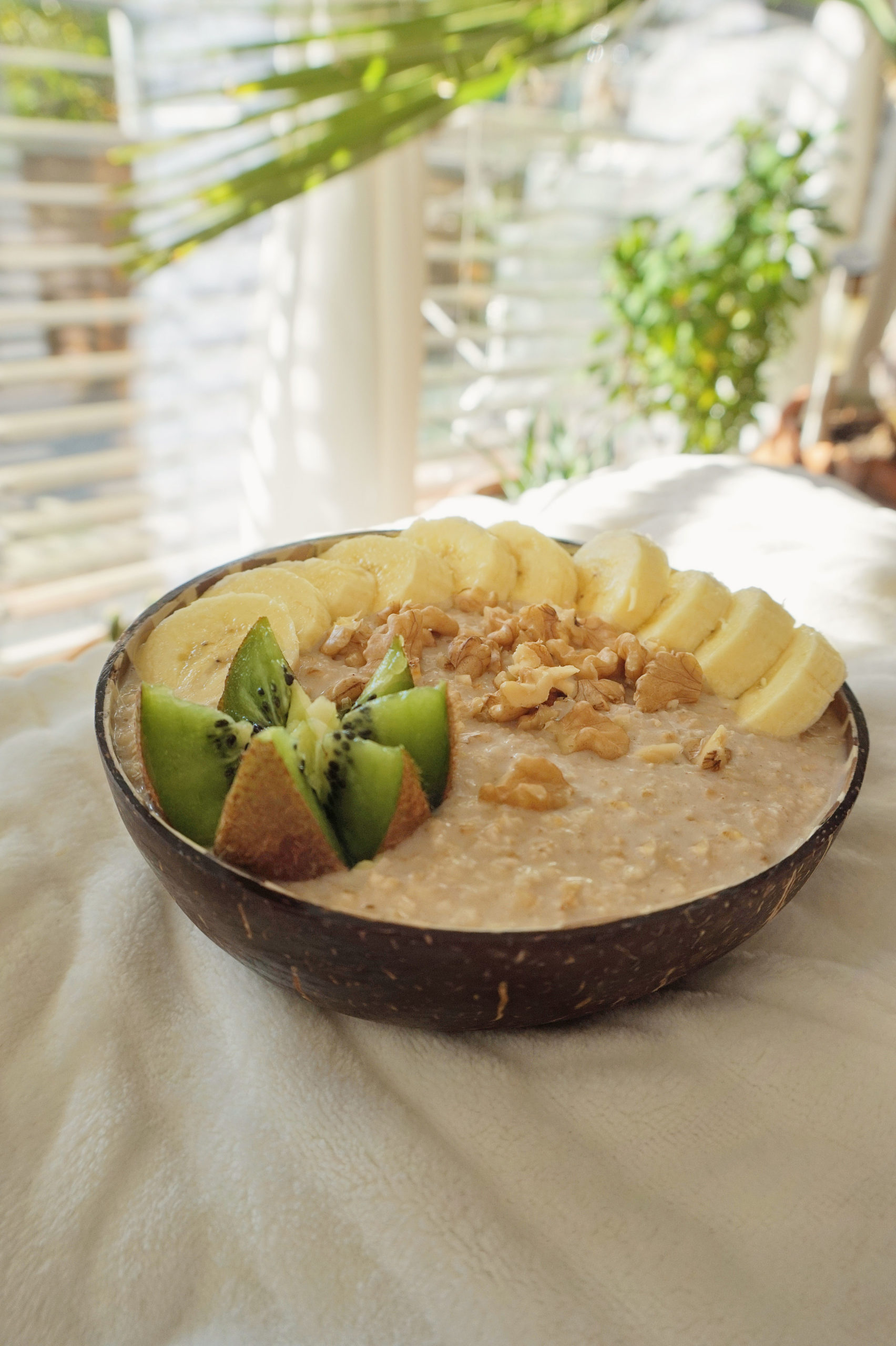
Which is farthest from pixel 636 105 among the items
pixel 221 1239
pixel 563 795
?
pixel 221 1239

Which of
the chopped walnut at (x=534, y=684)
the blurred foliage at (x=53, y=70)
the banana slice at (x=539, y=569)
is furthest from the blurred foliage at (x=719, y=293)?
the chopped walnut at (x=534, y=684)

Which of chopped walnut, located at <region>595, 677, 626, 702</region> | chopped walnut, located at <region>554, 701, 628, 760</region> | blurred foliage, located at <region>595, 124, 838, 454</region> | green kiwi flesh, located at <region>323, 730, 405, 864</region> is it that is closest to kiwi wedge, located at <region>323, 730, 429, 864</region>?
green kiwi flesh, located at <region>323, 730, 405, 864</region>

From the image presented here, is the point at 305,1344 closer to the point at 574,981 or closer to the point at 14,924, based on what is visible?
the point at 574,981

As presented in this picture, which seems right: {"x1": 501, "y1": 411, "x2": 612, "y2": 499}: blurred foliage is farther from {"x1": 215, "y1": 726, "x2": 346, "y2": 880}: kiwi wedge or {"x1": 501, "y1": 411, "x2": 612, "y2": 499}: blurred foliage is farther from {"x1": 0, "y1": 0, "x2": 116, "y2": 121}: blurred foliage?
{"x1": 215, "y1": 726, "x2": 346, "y2": 880}: kiwi wedge

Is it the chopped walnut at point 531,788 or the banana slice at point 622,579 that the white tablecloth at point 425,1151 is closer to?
the chopped walnut at point 531,788

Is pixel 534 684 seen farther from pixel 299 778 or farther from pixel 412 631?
pixel 299 778

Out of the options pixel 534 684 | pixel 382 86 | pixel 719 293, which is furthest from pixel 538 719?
pixel 719 293
